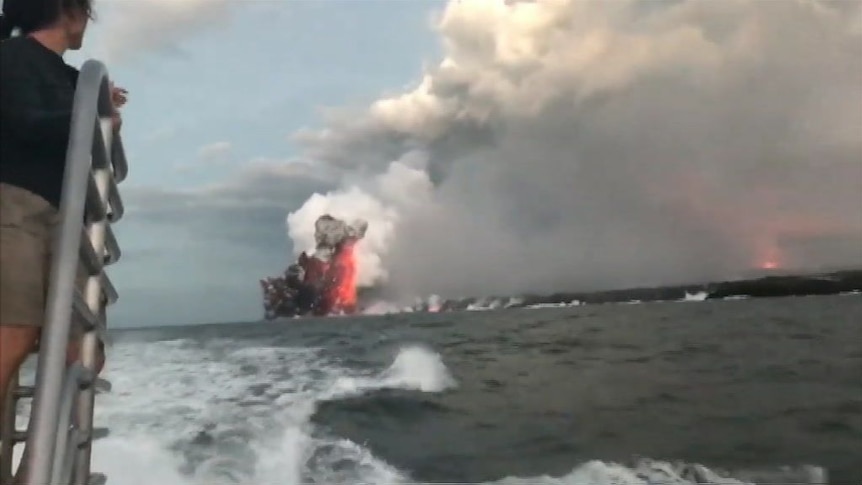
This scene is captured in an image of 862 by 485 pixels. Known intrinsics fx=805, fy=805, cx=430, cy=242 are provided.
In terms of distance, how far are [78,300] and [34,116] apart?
11cm

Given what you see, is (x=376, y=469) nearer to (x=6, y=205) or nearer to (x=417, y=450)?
(x=417, y=450)

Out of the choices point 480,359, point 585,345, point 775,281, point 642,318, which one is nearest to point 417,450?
point 480,359

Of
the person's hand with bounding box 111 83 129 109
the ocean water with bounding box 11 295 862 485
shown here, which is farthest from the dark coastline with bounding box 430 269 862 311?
the person's hand with bounding box 111 83 129 109

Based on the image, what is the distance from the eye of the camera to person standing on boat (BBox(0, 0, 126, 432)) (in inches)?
18.1

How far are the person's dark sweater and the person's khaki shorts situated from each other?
0.03 ft

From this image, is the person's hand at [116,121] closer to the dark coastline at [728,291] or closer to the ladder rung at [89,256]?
the ladder rung at [89,256]

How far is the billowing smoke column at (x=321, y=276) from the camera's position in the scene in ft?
14.0

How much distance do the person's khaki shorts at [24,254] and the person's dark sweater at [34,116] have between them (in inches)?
0.4

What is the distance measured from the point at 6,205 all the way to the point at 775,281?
412cm

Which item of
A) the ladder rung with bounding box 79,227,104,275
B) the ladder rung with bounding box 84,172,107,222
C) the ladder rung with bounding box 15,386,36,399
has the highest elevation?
the ladder rung with bounding box 84,172,107,222

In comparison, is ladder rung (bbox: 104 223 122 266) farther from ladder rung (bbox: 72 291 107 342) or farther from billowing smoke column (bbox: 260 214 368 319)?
billowing smoke column (bbox: 260 214 368 319)

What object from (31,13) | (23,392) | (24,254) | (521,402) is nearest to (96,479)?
(23,392)

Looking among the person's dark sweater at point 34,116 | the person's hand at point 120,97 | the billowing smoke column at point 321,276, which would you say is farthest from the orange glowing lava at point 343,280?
the person's dark sweater at point 34,116

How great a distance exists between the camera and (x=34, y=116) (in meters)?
0.46
